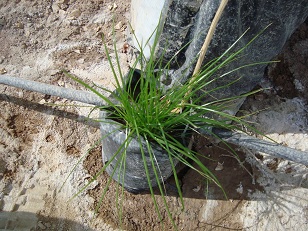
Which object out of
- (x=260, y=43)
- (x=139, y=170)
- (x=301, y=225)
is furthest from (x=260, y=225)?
(x=260, y=43)

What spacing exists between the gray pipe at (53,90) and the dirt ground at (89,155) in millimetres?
162

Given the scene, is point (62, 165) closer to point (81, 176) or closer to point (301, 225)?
point (81, 176)

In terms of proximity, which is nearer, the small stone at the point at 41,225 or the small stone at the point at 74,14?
the small stone at the point at 41,225

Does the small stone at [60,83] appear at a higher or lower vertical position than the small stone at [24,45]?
lower

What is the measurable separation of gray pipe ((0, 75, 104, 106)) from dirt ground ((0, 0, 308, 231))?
0.53 ft

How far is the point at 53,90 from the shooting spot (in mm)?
1872

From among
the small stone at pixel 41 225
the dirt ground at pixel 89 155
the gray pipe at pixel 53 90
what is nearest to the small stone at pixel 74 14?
the dirt ground at pixel 89 155

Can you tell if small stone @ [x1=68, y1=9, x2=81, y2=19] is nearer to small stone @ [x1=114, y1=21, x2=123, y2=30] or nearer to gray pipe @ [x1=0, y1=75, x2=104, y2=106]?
small stone @ [x1=114, y1=21, x2=123, y2=30]

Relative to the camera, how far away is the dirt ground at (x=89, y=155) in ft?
5.97

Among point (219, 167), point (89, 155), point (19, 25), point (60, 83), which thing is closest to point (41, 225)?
point (89, 155)

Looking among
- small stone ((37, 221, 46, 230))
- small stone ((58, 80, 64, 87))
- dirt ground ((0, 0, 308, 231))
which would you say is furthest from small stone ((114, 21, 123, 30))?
small stone ((37, 221, 46, 230))

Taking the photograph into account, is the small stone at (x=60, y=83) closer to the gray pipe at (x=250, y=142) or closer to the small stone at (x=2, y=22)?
the gray pipe at (x=250, y=142)

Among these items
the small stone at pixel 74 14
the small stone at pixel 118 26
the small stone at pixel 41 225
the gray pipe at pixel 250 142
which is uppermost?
the small stone at pixel 74 14

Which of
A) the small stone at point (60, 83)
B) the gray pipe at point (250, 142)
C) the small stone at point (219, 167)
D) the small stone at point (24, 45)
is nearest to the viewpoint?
the gray pipe at point (250, 142)
